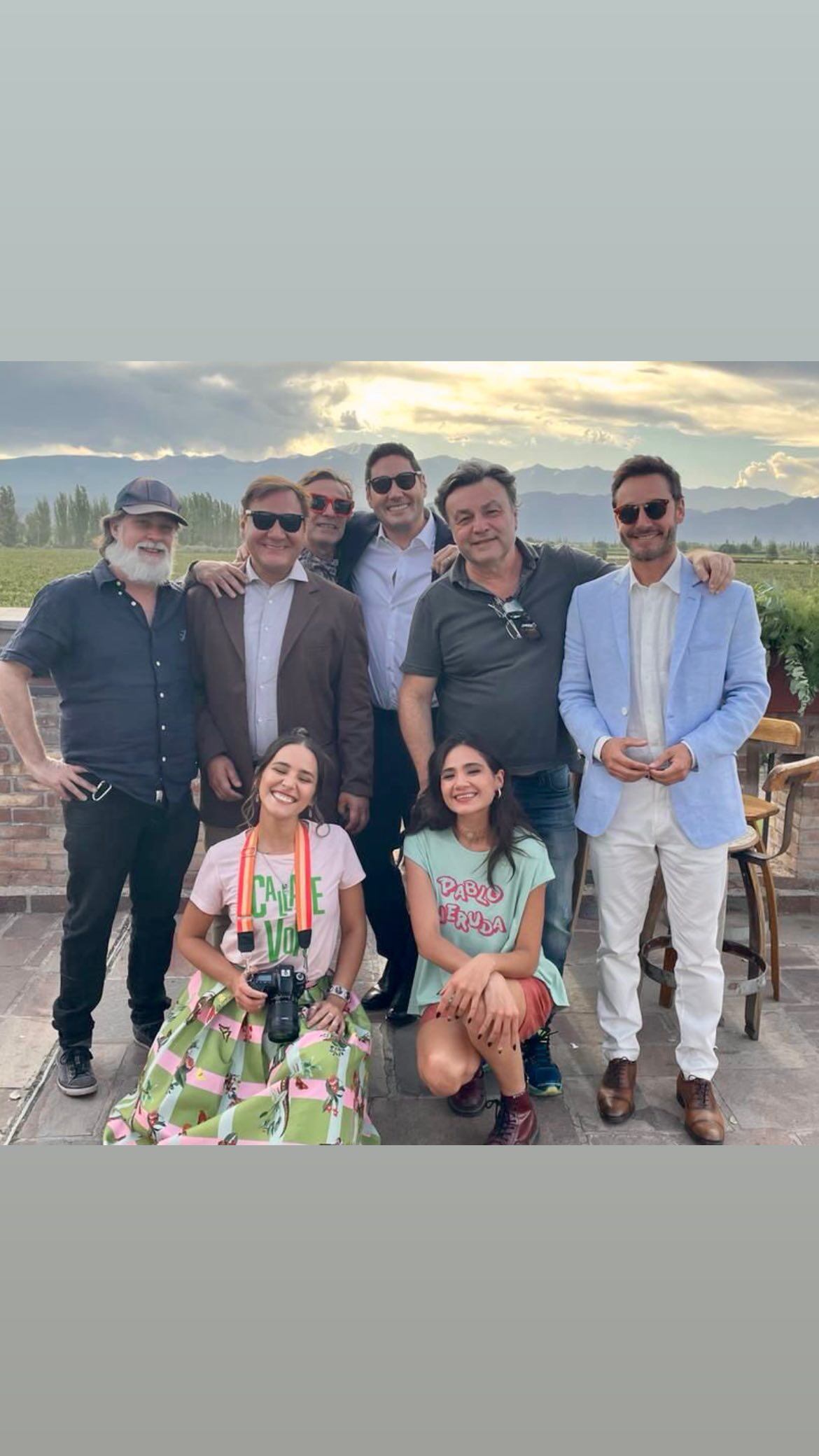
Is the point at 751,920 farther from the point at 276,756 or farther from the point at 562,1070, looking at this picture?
the point at 276,756

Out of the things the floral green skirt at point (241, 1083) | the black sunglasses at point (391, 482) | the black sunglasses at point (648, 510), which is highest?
the black sunglasses at point (391, 482)

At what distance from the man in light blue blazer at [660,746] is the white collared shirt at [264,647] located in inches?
33.5

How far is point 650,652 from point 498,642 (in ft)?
1.42

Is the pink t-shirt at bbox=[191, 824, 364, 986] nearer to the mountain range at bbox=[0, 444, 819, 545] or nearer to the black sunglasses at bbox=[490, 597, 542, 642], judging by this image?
the black sunglasses at bbox=[490, 597, 542, 642]

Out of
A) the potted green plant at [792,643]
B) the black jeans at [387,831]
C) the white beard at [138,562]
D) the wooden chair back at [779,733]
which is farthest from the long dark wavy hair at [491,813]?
the potted green plant at [792,643]

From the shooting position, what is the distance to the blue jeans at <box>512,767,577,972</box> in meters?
2.60

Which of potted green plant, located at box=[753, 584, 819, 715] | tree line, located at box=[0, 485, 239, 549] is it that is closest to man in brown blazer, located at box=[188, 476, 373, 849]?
potted green plant, located at box=[753, 584, 819, 715]

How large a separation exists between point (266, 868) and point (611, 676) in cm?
110

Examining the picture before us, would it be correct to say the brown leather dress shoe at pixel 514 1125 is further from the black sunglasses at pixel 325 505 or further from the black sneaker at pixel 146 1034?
the black sunglasses at pixel 325 505

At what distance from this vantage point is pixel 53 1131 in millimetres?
2416

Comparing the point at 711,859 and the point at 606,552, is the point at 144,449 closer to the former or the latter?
the point at 606,552

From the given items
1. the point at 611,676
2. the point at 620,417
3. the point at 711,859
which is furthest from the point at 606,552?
the point at 620,417

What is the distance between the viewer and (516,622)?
8.20 feet

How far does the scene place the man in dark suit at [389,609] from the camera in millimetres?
2836
